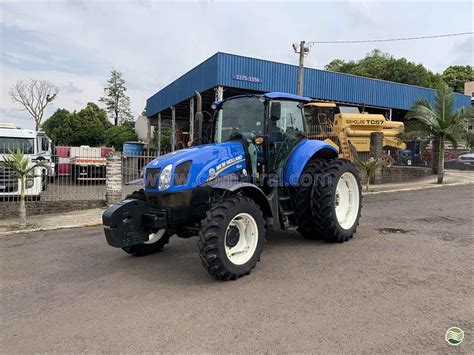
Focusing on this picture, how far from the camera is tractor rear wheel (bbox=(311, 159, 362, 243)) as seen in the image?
6234mm

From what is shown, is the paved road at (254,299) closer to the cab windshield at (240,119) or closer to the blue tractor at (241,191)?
the blue tractor at (241,191)

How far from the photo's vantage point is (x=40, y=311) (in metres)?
4.23

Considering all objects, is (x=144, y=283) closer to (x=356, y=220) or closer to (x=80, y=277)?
(x=80, y=277)

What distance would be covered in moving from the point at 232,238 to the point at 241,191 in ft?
2.36

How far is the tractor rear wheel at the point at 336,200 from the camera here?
623 cm

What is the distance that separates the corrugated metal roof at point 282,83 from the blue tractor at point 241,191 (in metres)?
14.3

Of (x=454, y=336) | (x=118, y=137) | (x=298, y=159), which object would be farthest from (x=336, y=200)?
(x=118, y=137)

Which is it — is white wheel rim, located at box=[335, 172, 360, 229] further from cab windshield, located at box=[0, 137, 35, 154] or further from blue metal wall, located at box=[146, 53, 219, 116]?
blue metal wall, located at box=[146, 53, 219, 116]

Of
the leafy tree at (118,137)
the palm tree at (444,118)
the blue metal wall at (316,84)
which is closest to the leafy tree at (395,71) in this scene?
the blue metal wall at (316,84)

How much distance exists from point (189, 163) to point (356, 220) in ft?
11.7

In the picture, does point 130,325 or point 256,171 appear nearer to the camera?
point 130,325

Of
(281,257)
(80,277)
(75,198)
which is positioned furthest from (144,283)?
(75,198)

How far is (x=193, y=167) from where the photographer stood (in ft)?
16.5

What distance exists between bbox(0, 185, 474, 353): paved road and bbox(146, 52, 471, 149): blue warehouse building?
40.6 ft
